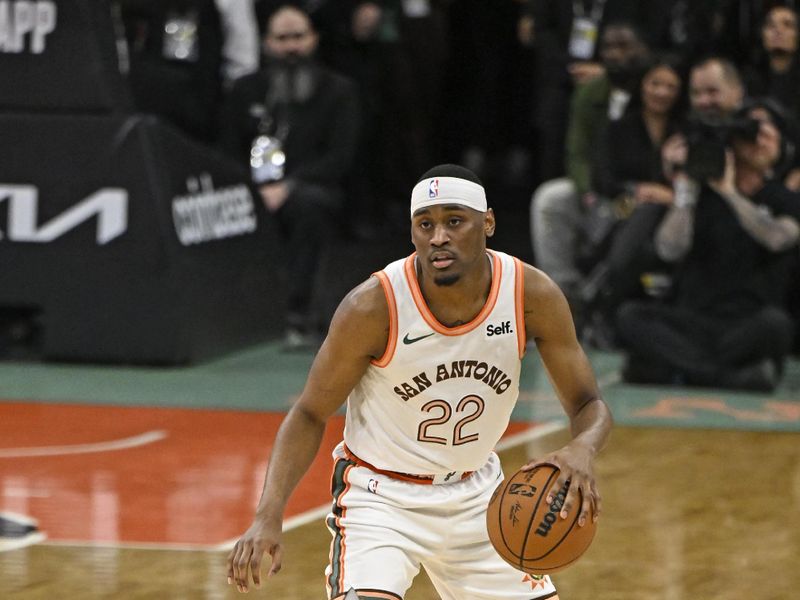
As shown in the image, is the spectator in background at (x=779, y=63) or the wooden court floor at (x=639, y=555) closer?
the wooden court floor at (x=639, y=555)

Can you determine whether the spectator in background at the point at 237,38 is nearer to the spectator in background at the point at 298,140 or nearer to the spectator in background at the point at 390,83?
the spectator in background at the point at 298,140

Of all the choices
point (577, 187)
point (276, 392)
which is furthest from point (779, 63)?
point (276, 392)

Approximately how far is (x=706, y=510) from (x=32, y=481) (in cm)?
284

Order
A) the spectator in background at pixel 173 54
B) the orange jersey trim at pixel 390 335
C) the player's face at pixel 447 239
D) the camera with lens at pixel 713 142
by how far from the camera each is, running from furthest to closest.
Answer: the spectator in background at pixel 173 54, the camera with lens at pixel 713 142, the orange jersey trim at pixel 390 335, the player's face at pixel 447 239

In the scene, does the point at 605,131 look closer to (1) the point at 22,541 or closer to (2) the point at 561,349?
(1) the point at 22,541

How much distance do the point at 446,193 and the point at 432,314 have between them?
333 mm

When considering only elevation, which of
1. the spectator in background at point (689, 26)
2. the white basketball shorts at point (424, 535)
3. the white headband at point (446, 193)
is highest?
the white headband at point (446, 193)

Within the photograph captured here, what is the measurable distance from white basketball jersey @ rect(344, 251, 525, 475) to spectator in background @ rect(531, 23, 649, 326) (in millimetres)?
6236

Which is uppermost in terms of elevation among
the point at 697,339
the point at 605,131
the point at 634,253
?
the point at 605,131

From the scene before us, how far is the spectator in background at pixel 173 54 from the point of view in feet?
36.5

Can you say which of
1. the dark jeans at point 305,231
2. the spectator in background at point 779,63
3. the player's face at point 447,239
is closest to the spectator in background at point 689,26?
the spectator in background at point 779,63

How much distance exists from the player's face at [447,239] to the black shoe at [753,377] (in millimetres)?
5368

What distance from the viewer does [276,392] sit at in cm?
952

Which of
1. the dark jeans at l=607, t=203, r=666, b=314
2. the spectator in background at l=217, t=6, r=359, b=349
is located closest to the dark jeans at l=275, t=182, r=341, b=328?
the spectator in background at l=217, t=6, r=359, b=349
